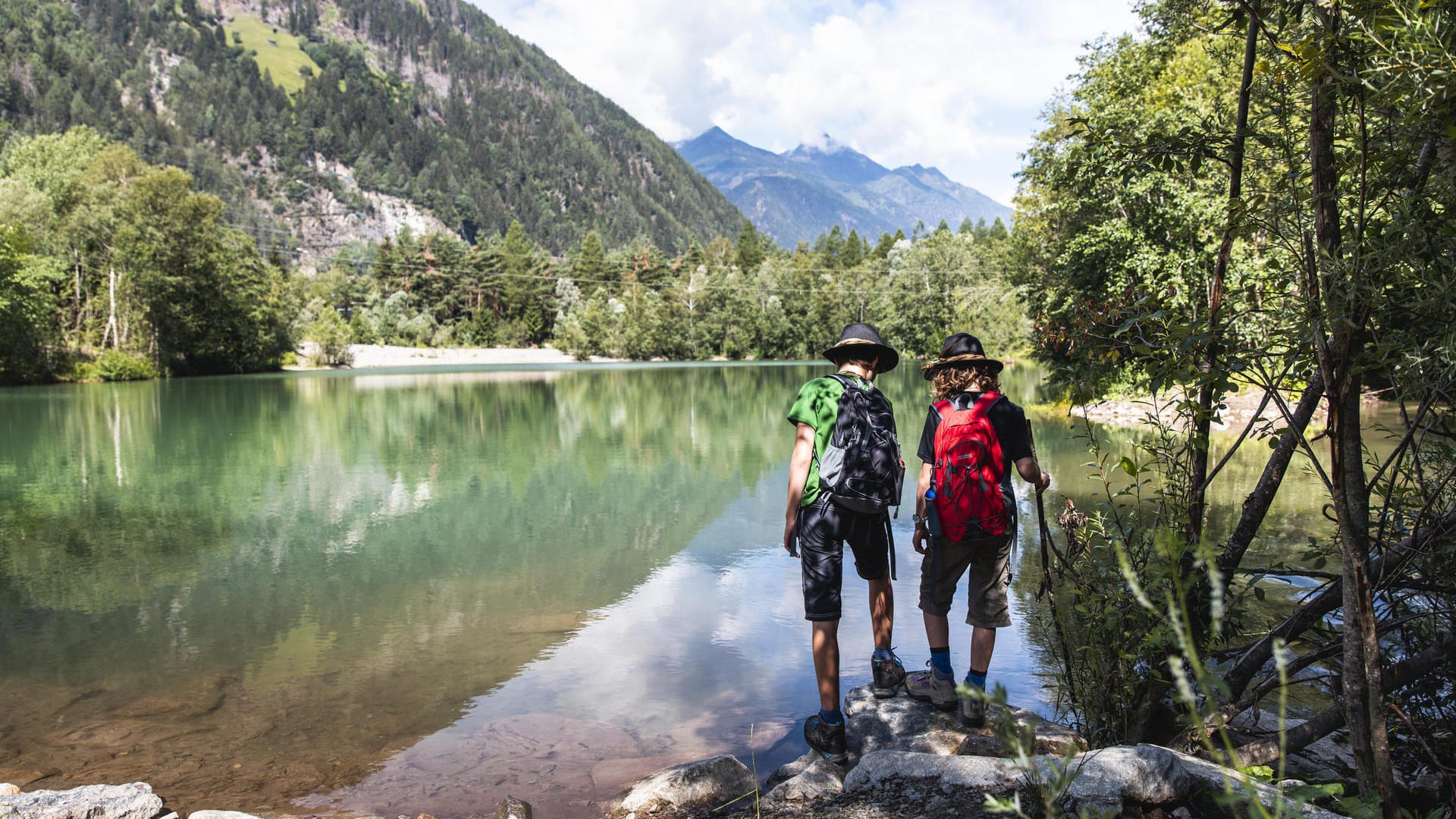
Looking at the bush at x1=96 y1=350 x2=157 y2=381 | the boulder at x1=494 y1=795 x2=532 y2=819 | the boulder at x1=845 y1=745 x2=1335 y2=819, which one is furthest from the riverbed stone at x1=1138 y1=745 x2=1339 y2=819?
the bush at x1=96 y1=350 x2=157 y2=381

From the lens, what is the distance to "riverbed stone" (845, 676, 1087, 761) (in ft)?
12.9

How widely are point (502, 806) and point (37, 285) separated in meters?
43.5

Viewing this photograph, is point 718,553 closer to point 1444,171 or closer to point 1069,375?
point 1069,375

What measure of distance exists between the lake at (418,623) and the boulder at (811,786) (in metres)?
1.02

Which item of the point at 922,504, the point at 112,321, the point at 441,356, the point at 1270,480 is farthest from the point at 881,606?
the point at 441,356

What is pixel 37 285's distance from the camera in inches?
1435

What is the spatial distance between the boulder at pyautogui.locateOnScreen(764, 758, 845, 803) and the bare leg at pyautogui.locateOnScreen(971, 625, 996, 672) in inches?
38.7

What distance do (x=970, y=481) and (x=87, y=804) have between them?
166 inches

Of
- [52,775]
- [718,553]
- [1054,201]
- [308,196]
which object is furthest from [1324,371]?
[308,196]

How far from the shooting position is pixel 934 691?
4484 mm

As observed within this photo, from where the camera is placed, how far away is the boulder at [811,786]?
11.4 ft

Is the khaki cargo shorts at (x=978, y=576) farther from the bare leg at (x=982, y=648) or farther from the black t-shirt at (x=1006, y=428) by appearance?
the black t-shirt at (x=1006, y=428)

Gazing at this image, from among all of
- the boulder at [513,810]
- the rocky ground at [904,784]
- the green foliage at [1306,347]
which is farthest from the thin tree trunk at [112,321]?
the green foliage at [1306,347]

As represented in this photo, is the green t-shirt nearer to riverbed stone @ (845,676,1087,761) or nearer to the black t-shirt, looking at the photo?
the black t-shirt
